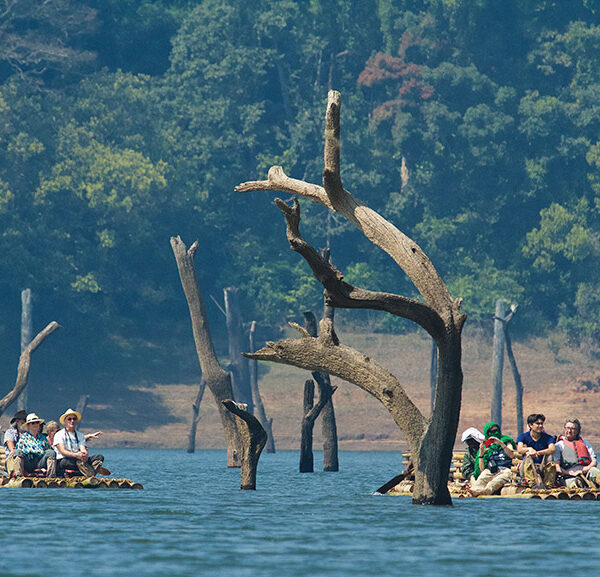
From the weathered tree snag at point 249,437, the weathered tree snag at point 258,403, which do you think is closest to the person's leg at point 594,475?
the weathered tree snag at point 249,437

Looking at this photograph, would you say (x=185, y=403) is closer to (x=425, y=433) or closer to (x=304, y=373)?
(x=304, y=373)

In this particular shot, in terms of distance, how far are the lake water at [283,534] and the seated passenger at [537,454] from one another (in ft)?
2.01

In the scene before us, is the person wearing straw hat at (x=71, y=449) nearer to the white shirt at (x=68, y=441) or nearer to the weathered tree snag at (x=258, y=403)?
the white shirt at (x=68, y=441)

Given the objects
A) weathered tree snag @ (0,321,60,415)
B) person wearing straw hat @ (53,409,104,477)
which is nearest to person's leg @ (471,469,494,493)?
person wearing straw hat @ (53,409,104,477)

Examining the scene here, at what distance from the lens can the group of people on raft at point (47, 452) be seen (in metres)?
28.5

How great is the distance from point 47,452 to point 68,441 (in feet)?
2.11

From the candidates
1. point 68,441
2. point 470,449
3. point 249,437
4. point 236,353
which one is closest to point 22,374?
point 249,437

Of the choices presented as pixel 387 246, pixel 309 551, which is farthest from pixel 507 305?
pixel 309 551

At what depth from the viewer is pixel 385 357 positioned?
69.4 meters

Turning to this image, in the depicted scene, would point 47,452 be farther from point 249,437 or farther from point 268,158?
point 268,158

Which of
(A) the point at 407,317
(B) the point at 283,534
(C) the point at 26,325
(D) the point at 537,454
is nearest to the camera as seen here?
(B) the point at 283,534

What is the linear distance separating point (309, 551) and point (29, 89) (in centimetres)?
5611

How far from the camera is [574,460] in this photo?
27531 millimetres

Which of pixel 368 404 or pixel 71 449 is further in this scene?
pixel 368 404
